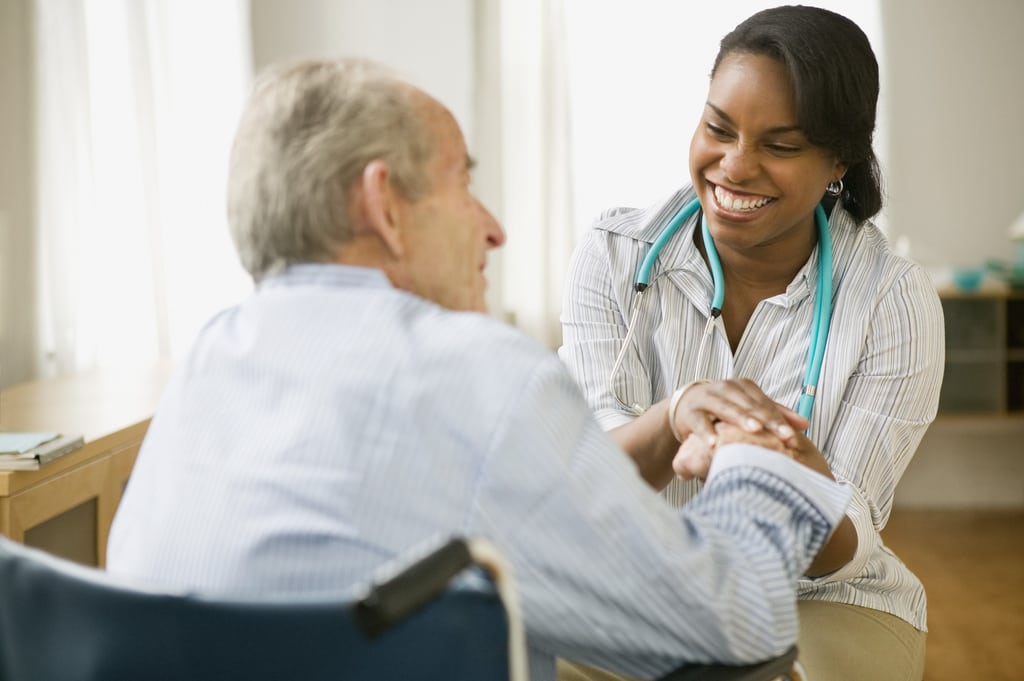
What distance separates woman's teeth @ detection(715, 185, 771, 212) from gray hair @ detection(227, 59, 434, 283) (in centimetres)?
72

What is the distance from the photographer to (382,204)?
0.96 m

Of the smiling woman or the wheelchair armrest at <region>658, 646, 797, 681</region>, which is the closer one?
the wheelchair armrest at <region>658, 646, 797, 681</region>

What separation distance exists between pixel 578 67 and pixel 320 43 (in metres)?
0.95

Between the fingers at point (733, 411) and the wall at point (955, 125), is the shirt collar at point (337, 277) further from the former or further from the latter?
the wall at point (955, 125)

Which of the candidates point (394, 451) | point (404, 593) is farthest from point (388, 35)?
point (404, 593)

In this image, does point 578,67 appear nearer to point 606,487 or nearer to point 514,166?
point 514,166

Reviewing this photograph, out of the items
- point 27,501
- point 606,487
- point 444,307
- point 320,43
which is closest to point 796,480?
point 606,487

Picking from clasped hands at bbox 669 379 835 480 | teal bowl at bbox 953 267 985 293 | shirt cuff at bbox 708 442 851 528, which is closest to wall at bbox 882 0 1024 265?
teal bowl at bbox 953 267 985 293

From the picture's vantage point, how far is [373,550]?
83 centimetres

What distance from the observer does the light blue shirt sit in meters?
0.84

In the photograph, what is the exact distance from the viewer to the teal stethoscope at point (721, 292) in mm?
1578

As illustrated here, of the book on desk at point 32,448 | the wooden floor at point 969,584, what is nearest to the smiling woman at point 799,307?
the book on desk at point 32,448

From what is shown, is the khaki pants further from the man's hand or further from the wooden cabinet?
the wooden cabinet

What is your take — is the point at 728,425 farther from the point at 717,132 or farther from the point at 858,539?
the point at 717,132
